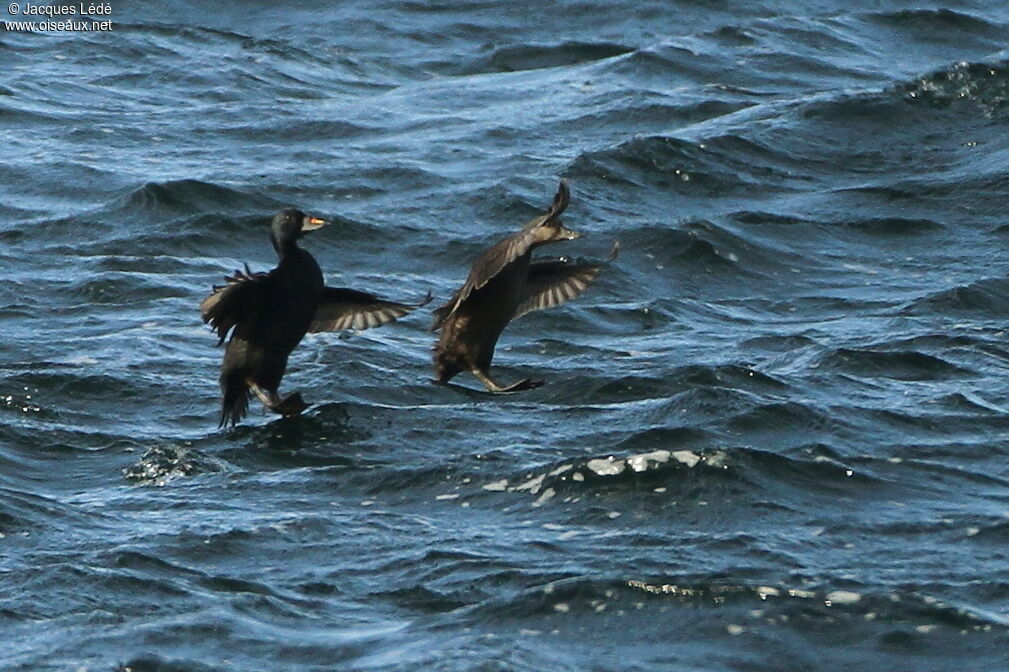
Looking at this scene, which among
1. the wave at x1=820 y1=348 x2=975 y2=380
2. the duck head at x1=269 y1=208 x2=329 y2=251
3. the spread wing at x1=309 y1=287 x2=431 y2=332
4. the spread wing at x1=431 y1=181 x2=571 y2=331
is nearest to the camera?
the spread wing at x1=431 y1=181 x2=571 y2=331

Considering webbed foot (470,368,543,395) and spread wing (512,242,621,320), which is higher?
spread wing (512,242,621,320)

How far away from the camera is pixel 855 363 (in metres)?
10.6

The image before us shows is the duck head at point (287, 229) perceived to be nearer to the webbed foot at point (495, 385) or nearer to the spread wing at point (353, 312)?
the spread wing at point (353, 312)

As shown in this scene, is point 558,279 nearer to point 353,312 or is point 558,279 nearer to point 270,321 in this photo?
point 353,312

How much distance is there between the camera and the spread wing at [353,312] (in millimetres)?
9867

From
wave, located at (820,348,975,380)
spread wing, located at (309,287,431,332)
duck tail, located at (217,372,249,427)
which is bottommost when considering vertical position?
wave, located at (820,348,975,380)

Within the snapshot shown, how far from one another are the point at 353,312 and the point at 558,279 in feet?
3.10

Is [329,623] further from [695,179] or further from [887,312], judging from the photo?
[695,179]

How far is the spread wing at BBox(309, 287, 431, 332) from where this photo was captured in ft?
32.4

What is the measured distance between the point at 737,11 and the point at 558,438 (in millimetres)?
10975

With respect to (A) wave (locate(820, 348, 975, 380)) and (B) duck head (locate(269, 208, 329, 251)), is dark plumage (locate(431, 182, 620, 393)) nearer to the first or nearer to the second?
(B) duck head (locate(269, 208, 329, 251))

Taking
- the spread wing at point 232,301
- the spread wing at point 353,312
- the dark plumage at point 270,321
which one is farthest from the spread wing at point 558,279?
the spread wing at point 232,301

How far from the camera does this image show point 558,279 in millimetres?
9945

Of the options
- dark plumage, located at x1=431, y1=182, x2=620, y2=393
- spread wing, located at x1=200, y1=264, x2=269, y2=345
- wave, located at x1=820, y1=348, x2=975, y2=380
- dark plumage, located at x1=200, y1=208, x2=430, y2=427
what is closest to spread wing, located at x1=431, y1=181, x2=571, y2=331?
dark plumage, located at x1=431, y1=182, x2=620, y2=393
